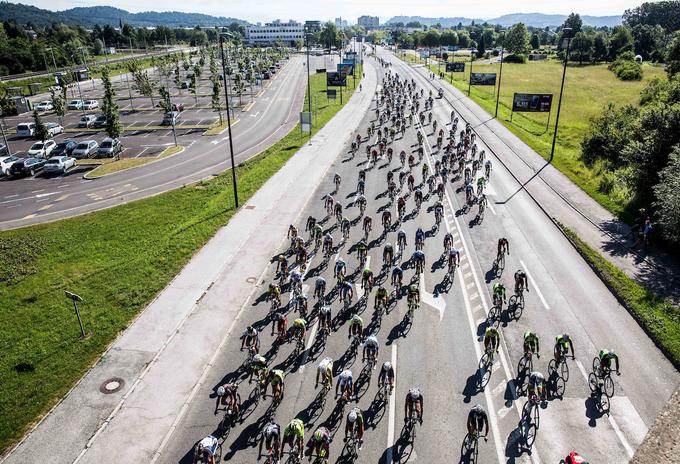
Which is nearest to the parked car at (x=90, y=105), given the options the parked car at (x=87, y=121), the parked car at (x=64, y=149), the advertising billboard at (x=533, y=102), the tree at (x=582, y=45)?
the parked car at (x=87, y=121)

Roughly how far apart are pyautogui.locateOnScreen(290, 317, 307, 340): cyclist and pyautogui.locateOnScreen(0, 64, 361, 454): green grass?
7.20 metres

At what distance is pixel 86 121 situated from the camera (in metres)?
59.7

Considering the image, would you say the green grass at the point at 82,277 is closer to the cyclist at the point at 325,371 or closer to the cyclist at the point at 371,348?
the cyclist at the point at 325,371

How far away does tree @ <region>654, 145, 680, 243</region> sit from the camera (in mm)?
23750

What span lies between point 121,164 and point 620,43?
164 m

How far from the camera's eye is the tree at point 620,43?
491ft

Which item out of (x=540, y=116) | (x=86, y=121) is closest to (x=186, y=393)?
(x=86, y=121)

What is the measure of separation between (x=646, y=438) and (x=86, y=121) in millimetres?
64765

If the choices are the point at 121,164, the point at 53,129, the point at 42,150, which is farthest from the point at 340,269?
the point at 53,129

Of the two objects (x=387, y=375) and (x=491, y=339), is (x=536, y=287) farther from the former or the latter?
(x=387, y=375)

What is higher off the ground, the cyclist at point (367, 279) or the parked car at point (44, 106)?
the parked car at point (44, 106)

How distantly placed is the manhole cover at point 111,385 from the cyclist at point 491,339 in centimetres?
1258

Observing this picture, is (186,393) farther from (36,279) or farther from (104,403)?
(36,279)

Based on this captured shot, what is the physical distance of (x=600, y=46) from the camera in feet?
495
